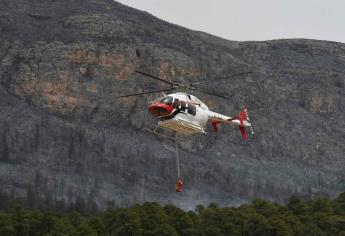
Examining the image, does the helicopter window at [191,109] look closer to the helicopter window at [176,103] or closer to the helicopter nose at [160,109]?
the helicopter window at [176,103]

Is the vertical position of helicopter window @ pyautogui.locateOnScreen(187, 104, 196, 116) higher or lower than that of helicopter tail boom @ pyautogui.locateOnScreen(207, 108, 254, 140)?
lower

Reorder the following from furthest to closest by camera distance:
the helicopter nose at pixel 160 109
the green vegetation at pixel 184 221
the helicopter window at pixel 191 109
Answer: the green vegetation at pixel 184 221 < the helicopter window at pixel 191 109 < the helicopter nose at pixel 160 109

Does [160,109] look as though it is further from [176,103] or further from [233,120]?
[233,120]

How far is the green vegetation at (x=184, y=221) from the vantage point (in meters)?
139

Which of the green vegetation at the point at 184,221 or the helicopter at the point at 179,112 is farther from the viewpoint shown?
the green vegetation at the point at 184,221

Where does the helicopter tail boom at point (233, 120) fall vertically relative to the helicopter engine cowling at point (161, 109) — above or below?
above

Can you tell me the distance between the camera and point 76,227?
456ft

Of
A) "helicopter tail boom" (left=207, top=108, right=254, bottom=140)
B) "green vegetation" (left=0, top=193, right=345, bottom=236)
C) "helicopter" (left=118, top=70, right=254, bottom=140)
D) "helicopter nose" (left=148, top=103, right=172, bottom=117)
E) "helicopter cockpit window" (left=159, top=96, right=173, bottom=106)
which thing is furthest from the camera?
"green vegetation" (left=0, top=193, right=345, bottom=236)

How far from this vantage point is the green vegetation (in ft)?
457

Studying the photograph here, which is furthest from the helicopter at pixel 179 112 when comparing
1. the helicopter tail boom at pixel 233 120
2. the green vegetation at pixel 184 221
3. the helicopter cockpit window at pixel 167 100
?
the green vegetation at pixel 184 221

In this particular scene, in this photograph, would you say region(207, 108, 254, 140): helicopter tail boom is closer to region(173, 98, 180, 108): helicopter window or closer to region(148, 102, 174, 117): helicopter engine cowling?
region(173, 98, 180, 108): helicopter window

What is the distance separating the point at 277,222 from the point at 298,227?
305cm

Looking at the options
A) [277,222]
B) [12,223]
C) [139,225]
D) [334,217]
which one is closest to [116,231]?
[139,225]

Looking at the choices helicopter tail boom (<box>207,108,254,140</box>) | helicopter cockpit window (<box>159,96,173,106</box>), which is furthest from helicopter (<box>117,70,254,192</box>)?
helicopter tail boom (<box>207,108,254,140</box>)
